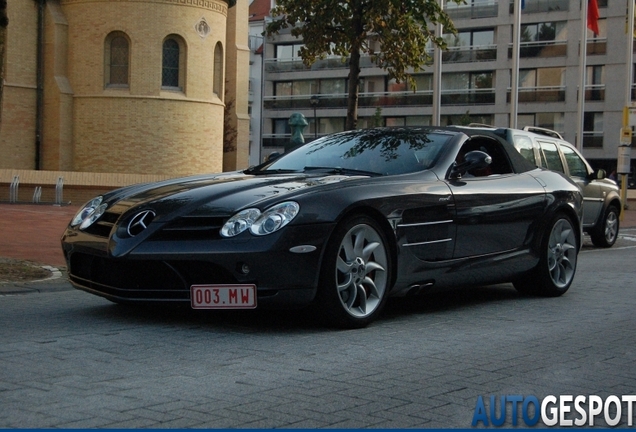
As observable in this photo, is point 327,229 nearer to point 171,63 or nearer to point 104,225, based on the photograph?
point 104,225

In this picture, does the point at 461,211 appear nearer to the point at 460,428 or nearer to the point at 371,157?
the point at 371,157

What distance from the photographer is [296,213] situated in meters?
6.57

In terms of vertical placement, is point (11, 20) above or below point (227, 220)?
above

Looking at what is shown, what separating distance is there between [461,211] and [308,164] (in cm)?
124

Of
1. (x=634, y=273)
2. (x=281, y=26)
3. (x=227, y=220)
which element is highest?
(x=281, y=26)

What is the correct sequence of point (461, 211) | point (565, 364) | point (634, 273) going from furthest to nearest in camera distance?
point (634, 273), point (461, 211), point (565, 364)

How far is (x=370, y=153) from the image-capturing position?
802 centimetres

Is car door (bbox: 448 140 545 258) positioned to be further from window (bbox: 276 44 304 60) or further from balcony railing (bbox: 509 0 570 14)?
window (bbox: 276 44 304 60)

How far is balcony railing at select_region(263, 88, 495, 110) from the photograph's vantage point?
229 feet

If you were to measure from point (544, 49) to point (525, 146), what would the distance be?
54244 millimetres

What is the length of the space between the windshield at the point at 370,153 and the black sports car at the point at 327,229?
0.6 inches

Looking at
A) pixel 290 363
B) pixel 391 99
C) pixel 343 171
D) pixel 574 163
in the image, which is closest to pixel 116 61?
pixel 574 163

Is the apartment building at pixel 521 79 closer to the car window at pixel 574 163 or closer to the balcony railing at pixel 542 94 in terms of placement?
the balcony railing at pixel 542 94

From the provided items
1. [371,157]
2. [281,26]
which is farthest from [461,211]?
[281,26]
